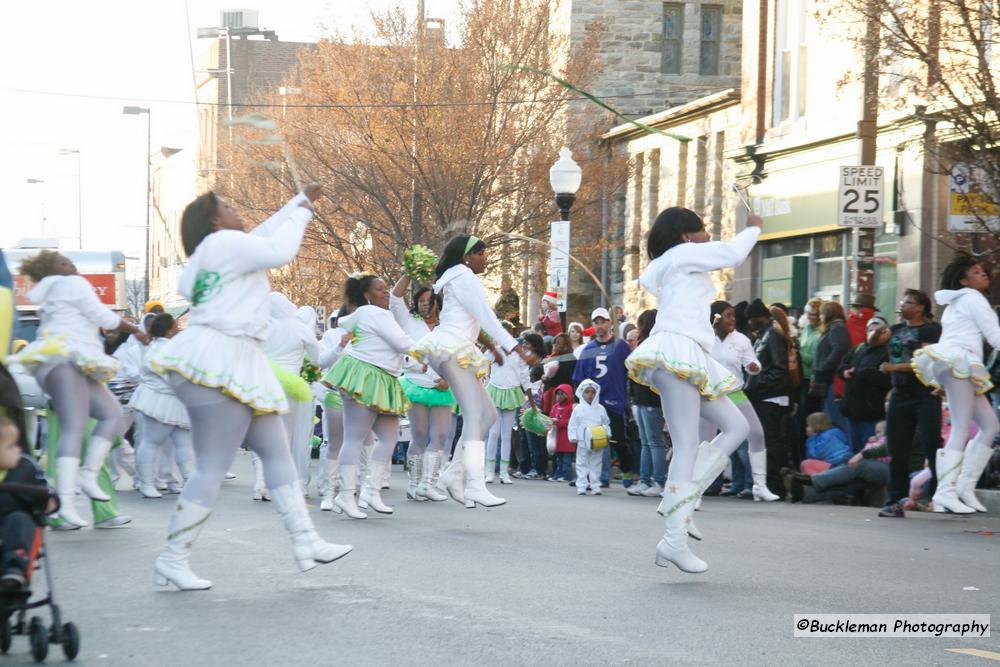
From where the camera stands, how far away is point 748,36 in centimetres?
2902

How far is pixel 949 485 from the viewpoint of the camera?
519 inches

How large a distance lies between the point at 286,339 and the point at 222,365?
19.6 ft

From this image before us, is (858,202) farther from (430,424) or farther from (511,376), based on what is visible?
(430,424)

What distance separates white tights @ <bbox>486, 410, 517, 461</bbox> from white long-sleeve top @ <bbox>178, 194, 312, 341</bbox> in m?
11.6

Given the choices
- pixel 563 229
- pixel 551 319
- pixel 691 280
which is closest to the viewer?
pixel 691 280

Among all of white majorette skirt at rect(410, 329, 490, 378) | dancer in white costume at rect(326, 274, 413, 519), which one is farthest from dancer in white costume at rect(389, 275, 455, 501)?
white majorette skirt at rect(410, 329, 490, 378)

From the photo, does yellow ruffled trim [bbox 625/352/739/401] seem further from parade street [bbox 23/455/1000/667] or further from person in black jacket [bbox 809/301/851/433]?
person in black jacket [bbox 809/301/851/433]

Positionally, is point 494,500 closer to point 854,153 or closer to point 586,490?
point 586,490

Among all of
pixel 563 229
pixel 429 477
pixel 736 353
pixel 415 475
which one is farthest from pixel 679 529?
pixel 563 229

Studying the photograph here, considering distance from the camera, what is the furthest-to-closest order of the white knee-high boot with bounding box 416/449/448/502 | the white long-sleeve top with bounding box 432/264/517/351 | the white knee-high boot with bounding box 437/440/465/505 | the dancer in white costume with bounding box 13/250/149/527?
the white knee-high boot with bounding box 416/449/448/502, the white knee-high boot with bounding box 437/440/465/505, the white long-sleeve top with bounding box 432/264/517/351, the dancer in white costume with bounding box 13/250/149/527

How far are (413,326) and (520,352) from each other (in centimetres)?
343

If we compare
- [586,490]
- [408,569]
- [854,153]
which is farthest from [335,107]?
[408,569]

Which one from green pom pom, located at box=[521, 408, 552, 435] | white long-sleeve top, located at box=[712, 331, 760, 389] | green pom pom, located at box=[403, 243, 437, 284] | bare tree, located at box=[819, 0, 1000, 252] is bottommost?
green pom pom, located at box=[521, 408, 552, 435]

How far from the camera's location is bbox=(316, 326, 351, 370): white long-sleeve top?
14.2 m
